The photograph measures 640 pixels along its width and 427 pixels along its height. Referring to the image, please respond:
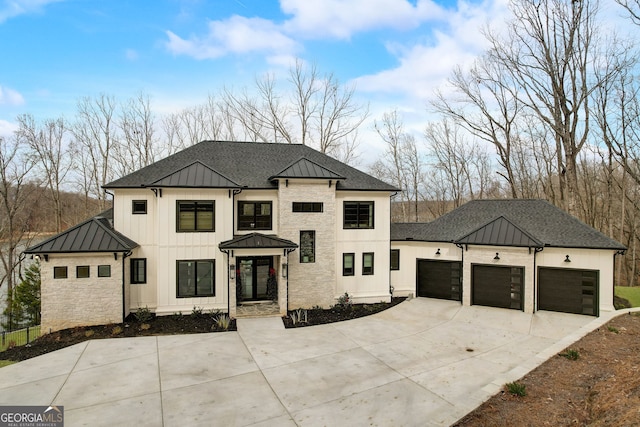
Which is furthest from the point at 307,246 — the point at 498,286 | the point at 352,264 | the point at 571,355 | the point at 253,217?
the point at 571,355

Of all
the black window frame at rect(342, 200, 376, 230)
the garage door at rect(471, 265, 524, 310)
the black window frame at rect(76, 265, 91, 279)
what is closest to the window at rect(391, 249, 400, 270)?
the black window frame at rect(342, 200, 376, 230)

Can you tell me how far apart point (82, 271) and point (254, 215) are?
251 inches

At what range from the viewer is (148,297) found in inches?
516

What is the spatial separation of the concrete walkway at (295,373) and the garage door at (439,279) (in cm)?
280

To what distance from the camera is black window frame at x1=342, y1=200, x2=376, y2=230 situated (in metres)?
15.1

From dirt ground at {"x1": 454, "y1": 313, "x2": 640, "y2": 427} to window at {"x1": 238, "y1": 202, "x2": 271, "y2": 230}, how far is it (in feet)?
33.3

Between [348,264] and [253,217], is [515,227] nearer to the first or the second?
[348,264]

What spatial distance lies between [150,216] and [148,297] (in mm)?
3183

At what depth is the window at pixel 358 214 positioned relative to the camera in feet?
49.5

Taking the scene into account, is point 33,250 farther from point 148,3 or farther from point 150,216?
point 148,3

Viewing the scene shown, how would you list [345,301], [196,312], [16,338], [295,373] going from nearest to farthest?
[295,373], [16,338], [196,312], [345,301]

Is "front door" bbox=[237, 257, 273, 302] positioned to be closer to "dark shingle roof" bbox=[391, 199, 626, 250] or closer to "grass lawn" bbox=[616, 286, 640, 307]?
"dark shingle roof" bbox=[391, 199, 626, 250]

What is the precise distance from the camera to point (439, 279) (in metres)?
15.2

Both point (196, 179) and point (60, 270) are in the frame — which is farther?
point (196, 179)
